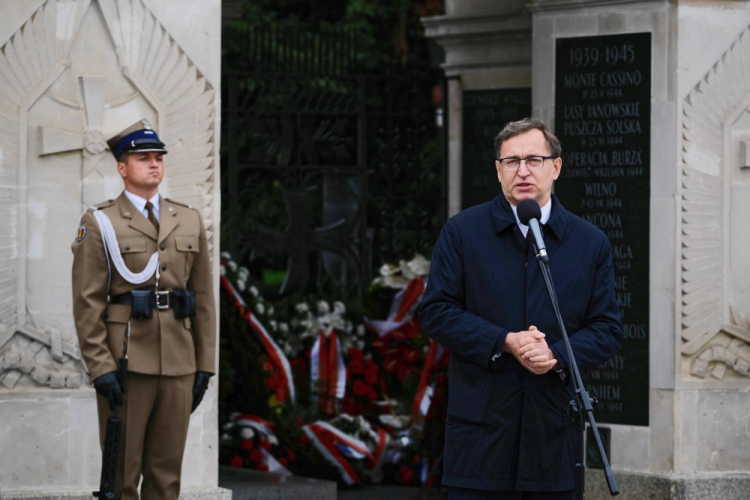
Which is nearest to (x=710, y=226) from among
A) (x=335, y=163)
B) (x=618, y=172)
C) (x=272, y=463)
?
(x=618, y=172)

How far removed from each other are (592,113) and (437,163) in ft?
8.35

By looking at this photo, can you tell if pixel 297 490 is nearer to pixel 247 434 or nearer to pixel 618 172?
pixel 247 434

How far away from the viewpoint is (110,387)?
194 inches

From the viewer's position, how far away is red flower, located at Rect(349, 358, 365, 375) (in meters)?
8.27

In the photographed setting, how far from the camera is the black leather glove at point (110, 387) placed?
4918 millimetres

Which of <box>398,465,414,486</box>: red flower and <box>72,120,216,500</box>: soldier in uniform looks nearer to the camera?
<box>72,120,216,500</box>: soldier in uniform

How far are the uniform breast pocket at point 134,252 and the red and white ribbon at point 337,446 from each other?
290 centimetres

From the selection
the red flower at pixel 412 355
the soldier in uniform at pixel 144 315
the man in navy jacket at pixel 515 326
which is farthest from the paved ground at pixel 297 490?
the man in navy jacket at pixel 515 326

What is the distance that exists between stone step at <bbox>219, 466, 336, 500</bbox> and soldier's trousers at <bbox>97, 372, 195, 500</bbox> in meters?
1.79

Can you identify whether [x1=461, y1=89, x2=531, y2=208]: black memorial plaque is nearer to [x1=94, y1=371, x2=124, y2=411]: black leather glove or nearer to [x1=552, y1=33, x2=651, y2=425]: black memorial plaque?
[x1=552, y1=33, x2=651, y2=425]: black memorial plaque

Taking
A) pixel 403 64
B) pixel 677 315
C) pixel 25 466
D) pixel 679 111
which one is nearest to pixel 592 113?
pixel 679 111

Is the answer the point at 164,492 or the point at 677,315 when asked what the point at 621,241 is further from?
the point at 164,492

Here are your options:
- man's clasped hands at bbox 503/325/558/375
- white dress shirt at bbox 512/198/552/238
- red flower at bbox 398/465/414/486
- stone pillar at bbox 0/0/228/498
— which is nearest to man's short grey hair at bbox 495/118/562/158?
white dress shirt at bbox 512/198/552/238

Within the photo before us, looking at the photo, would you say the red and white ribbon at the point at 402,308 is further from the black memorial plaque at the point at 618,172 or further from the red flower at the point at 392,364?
the black memorial plaque at the point at 618,172
